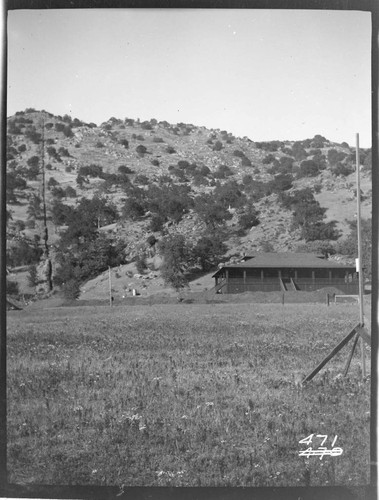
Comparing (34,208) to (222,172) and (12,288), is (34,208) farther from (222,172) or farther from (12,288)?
(222,172)

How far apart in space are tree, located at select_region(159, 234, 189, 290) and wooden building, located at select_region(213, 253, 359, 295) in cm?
22

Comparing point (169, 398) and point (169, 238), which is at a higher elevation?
point (169, 238)

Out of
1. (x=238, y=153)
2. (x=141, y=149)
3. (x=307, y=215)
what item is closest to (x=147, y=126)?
(x=141, y=149)

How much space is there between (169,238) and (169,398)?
41.8 inches

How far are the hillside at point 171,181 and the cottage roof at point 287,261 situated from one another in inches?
2.4

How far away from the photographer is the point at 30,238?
5.31 metres

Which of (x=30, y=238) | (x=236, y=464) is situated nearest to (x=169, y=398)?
(x=236, y=464)

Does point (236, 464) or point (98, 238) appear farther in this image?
point (98, 238)

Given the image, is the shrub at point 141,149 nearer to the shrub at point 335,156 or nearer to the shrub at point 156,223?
the shrub at point 156,223

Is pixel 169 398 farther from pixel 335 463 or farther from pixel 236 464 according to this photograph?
pixel 335 463

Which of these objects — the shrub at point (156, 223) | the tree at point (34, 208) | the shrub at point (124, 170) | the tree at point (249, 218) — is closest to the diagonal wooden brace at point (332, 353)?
the tree at point (249, 218)

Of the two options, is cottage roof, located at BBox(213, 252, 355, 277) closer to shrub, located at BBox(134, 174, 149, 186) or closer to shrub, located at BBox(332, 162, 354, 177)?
shrub, located at BBox(332, 162, 354, 177)

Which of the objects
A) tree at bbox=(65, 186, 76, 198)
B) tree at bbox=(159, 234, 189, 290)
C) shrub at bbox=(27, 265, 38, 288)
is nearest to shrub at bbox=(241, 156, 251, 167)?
tree at bbox=(159, 234, 189, 290)

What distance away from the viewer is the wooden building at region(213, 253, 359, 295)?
211 inches
